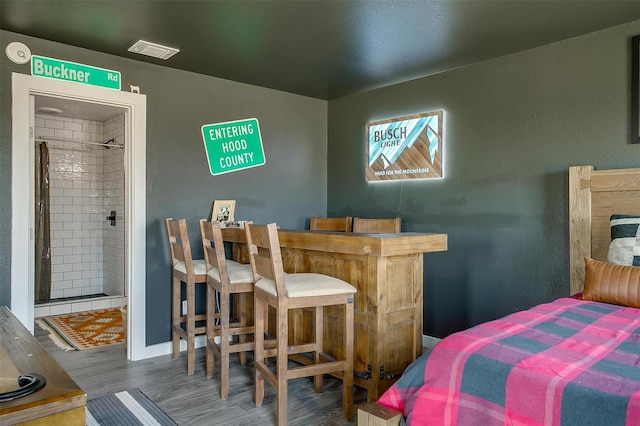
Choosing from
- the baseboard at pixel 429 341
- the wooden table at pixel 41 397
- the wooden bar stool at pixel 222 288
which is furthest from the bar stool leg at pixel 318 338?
the wooden table at pixel 41 397

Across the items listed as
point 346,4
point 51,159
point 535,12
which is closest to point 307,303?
point 346,4

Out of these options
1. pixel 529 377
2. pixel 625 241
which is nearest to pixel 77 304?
pixel 529 377

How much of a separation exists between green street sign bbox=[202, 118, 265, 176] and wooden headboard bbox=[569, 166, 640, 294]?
2.63 metres

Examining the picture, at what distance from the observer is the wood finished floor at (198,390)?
2585mm

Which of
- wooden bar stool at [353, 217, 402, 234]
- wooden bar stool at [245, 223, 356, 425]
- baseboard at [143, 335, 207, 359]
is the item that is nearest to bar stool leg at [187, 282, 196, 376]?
baseboard at [143, 335, 207, 359]

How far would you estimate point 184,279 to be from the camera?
332cm

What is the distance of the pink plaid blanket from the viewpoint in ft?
3.91

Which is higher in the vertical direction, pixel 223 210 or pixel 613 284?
pixel 223 210

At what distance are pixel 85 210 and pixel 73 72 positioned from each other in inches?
120

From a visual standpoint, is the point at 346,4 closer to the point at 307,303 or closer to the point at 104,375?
the point at 307,303

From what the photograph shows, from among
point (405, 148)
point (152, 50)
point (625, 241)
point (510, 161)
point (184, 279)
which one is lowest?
point (184, 279)

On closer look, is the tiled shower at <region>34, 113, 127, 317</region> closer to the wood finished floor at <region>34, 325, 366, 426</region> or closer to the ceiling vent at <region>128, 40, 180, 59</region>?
the wood finished floor at <region>34, 325, 366, 426</region>

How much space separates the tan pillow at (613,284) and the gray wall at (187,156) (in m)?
2.79

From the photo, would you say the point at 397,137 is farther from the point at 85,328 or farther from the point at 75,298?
the point at 75,298
